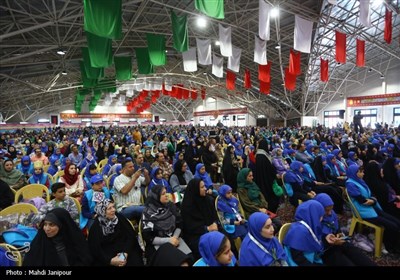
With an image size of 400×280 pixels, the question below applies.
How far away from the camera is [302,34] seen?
922 cm

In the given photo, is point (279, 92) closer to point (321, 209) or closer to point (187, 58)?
point (187, 58)

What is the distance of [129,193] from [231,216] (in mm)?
1631

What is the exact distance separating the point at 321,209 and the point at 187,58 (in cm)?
1074

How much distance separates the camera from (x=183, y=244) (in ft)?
A: 9.22

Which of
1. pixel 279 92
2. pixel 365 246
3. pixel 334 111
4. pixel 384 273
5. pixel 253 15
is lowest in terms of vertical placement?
pixel 365 246

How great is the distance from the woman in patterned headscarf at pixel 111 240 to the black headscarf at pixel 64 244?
0.34 feet

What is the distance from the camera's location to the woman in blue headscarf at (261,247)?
2074 mm

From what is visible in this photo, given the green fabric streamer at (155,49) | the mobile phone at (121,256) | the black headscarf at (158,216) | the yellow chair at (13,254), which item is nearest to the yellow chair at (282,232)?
the black headscarf at (158,216)

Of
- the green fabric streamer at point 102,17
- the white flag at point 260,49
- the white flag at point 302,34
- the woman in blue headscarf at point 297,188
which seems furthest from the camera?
the white flag at point 260,49

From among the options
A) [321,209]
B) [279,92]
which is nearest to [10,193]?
[321,209]

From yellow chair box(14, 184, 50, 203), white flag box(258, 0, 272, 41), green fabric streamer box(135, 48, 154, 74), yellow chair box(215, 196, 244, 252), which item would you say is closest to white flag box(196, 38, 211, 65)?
green fabric streamer box(135, 48, 154, 74)

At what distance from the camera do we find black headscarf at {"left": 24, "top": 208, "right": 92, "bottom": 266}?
2111 mm

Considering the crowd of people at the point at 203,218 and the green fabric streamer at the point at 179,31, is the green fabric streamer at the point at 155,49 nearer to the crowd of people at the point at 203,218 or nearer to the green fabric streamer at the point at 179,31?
the green fabric streamer at the point at 179,31

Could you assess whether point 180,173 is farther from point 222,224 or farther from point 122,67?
point 122,67
